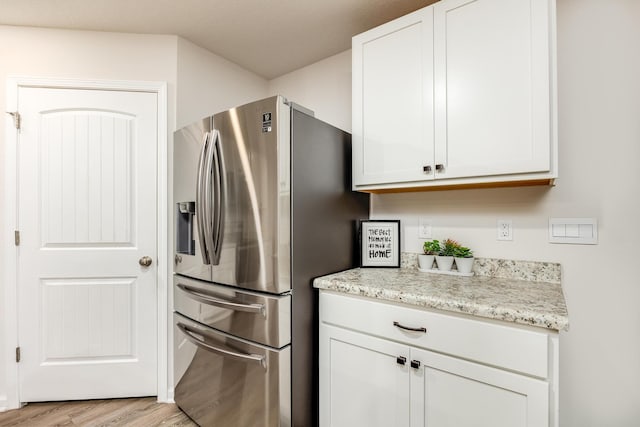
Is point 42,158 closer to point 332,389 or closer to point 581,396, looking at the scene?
point 332,389

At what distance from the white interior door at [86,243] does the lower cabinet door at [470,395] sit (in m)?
1.77

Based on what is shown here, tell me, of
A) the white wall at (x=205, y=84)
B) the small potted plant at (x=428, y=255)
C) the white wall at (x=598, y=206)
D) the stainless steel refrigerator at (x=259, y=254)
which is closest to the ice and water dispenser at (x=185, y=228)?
the stainless steel refrigerator at (x=259, y=254)

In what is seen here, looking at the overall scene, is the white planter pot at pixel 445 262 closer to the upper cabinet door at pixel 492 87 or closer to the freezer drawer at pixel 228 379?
the upper cabinet door at pixel 492 87

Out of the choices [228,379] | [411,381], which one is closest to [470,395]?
[411,381]

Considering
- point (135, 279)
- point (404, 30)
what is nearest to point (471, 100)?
point (404, 30)

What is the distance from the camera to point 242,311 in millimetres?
1554

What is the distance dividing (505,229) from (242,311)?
143 cm

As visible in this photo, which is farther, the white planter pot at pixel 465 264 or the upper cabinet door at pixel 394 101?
the white planter pot at pixel 465 264

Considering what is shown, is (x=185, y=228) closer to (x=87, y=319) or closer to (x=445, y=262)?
(x=87, y=319)

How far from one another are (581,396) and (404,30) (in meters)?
1.99

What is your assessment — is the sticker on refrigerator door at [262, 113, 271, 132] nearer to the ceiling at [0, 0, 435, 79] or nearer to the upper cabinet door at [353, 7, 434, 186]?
the upper cabinet door at [353, 7, 434, 186]

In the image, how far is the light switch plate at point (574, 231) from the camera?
146cm

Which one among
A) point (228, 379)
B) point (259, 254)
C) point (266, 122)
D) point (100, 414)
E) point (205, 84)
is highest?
point (205, 84)

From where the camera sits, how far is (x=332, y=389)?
1526 millimetres
